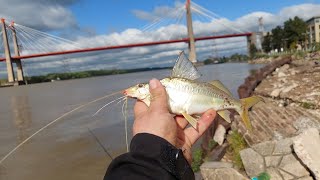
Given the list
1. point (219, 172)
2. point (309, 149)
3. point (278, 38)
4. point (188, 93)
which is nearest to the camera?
point (188, 93)

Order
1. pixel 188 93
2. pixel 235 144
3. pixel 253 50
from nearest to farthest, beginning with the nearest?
pixel 188 93 < pixel 235 144 < pixel 253 50

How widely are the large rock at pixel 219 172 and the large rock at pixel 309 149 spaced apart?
0.88 meters

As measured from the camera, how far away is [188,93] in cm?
214

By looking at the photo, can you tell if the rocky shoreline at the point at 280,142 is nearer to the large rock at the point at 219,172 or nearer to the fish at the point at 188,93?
the large rock at the point at 219,172

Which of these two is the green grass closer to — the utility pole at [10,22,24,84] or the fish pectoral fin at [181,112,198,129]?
the fish pectoral fin at [181,112,198,129]

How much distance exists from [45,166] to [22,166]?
2.06 ft

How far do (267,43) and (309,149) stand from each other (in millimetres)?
81250

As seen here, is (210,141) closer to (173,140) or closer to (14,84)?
(173,140)

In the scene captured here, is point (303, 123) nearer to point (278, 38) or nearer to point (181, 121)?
point (181, 121)

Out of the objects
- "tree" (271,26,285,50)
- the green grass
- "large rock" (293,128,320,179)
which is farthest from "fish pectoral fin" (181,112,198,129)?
"tree" (271,26,285,50)

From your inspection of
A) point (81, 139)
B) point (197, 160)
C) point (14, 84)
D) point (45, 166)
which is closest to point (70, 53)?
point (14, 84)

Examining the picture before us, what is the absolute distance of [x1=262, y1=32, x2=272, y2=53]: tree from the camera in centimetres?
8062

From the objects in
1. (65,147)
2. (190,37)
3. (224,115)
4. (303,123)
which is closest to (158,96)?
(224,115)

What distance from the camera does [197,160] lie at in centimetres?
741
